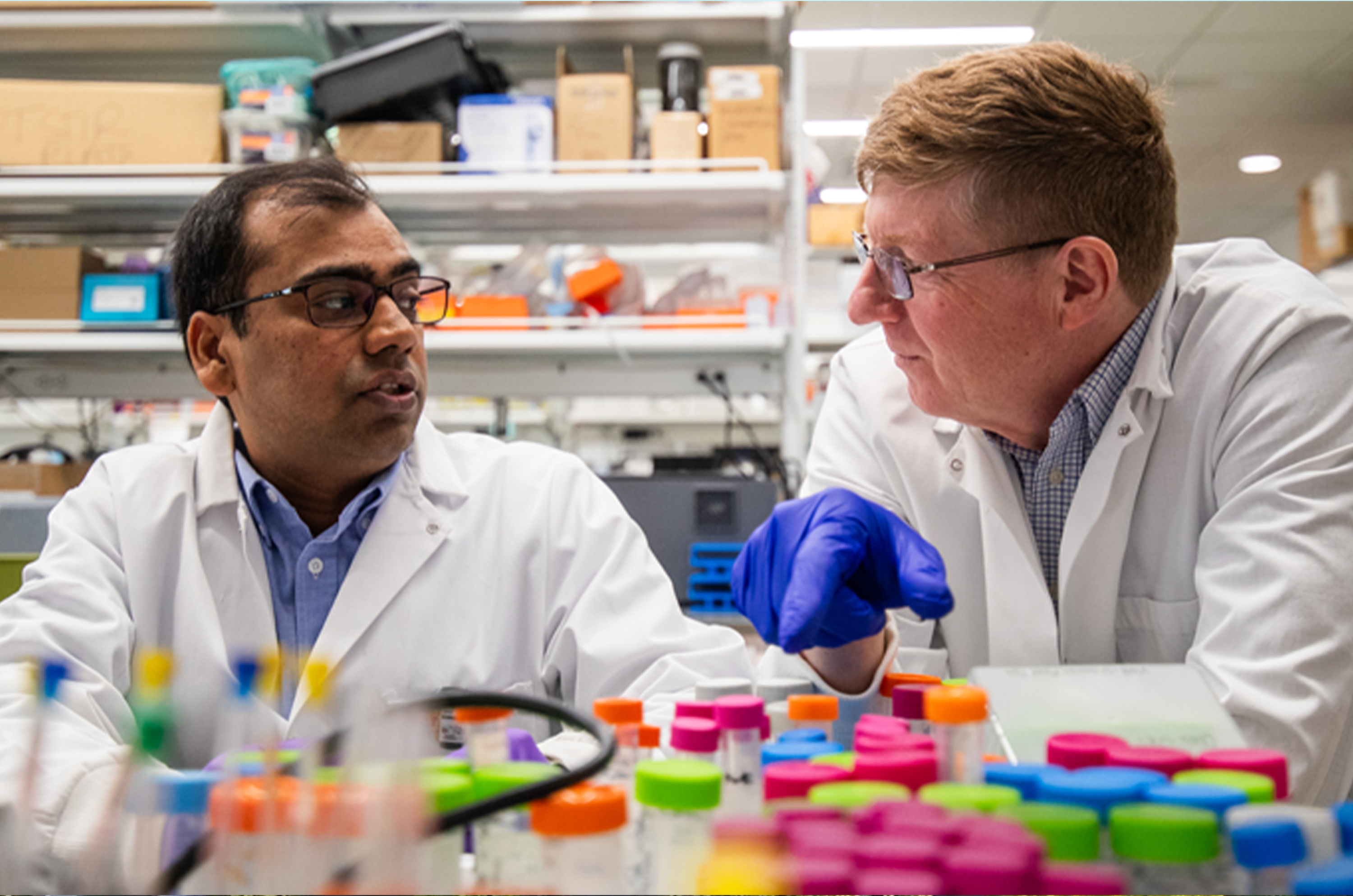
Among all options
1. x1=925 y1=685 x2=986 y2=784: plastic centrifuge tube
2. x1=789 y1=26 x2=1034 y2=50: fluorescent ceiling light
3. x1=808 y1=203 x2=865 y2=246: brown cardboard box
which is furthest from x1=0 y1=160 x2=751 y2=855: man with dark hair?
x1=789 y1=26 x2=1034 y2=50: fluorescent ceiling light

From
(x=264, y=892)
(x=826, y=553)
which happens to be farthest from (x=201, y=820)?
(x=826, y=553)

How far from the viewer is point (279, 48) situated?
8.37 feet

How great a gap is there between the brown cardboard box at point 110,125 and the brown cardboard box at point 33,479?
71 centimetres

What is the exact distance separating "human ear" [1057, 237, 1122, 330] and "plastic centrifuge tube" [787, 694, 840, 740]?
27.1 inches

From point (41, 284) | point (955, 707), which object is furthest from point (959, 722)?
point (41, 284)

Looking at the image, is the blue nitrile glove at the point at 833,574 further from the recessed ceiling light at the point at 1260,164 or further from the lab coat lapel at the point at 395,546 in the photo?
the recessed ceiling light at the point at 1260,164

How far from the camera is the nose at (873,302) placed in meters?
1.18

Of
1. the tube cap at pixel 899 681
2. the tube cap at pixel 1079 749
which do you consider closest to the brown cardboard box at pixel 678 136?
the tube cap at pixel 899 681

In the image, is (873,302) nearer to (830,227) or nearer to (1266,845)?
(1266,845)

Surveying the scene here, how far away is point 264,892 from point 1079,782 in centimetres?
36

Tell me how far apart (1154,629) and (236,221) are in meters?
1.26

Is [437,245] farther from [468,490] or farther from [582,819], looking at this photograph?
[582,819]

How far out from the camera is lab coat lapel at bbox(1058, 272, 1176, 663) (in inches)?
45.8

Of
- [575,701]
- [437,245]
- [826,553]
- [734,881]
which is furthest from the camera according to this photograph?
[437,245]
